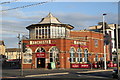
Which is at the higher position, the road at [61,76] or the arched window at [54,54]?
the arched window at [54,54]

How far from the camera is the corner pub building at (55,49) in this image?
4500cm

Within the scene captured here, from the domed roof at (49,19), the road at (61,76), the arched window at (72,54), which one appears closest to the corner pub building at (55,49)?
the arched window at (72,54)

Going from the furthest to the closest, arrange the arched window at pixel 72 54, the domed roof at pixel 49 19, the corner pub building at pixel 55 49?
the domed roof at pixel 49 19, the arched window at pixel 72 54, the corner pub building at pixel 55 49

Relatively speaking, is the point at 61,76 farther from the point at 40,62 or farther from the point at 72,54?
the point at 72,54

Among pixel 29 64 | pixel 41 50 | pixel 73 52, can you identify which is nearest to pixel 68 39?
pixel 73 52

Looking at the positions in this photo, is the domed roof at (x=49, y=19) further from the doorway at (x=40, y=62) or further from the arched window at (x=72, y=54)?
the doorway at (x=40, y=62)

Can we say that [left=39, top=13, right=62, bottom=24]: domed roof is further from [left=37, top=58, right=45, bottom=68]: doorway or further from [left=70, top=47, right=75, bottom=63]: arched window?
[left=37, top=58, right=45, bottom=68]: doorway

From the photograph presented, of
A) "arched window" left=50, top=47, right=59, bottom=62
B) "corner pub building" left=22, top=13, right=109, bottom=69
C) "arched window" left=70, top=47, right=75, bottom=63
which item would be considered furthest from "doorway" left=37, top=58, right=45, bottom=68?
"arched window" left=70, top=47, right=75, bottom=63

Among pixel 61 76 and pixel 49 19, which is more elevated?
pixel 49 19

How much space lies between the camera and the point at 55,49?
45188 mm

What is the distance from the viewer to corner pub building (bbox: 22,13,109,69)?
45.0 m

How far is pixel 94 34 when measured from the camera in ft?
180

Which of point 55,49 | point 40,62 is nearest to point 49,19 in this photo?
point 55,49

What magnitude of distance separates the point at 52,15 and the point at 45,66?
1615 centimetres
